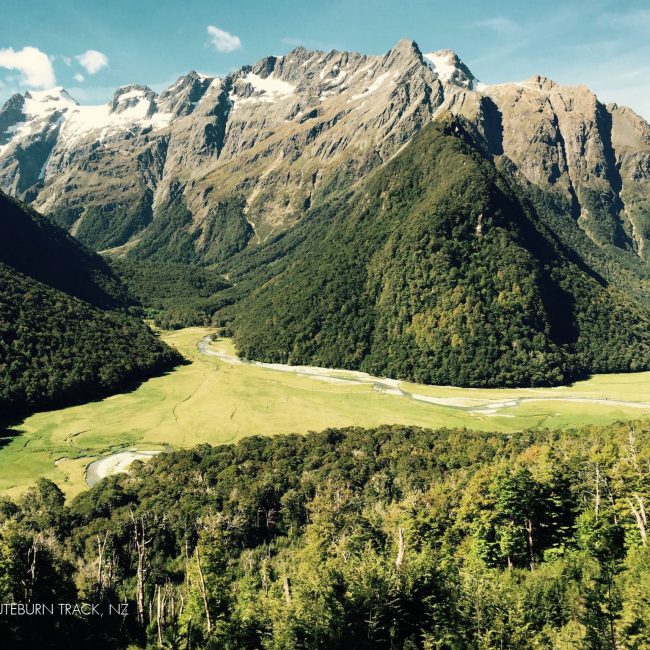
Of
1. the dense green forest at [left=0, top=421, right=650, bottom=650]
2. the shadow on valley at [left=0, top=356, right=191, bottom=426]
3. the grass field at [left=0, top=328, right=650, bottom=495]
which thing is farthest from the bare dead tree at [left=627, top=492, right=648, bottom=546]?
the shadow on valley at [left=0, top=356, right=191, bottom=426]

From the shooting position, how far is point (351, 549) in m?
76.5

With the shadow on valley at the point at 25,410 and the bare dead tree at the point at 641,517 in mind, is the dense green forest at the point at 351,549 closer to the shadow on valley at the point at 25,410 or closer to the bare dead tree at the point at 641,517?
the bare dead tree at the point at 641,517

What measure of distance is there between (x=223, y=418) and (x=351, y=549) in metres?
102

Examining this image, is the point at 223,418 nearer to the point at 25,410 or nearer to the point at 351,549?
the point at 25,410

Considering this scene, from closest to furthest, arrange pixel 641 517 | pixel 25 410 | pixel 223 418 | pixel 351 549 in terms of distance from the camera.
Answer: pixel 641 517
pixel 351 549
pixel 223 418
pixel 25 410

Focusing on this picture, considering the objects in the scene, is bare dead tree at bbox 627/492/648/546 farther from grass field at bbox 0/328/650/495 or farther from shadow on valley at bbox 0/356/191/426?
shadow on valley at bbox 0/356/191/426

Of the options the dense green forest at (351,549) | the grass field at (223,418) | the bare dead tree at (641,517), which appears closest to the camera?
the dense green forest at (351,549)

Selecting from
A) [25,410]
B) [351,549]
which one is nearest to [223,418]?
[25,410]

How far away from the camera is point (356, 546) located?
7781 cm

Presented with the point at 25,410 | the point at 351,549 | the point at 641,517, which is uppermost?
the point at 641,517

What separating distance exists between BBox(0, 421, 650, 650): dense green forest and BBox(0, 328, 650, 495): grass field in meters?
27.3

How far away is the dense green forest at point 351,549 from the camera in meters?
50.7

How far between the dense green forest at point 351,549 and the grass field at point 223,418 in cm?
2730

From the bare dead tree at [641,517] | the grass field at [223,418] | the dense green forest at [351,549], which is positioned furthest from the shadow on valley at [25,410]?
the bare dead tree at [641,517]
